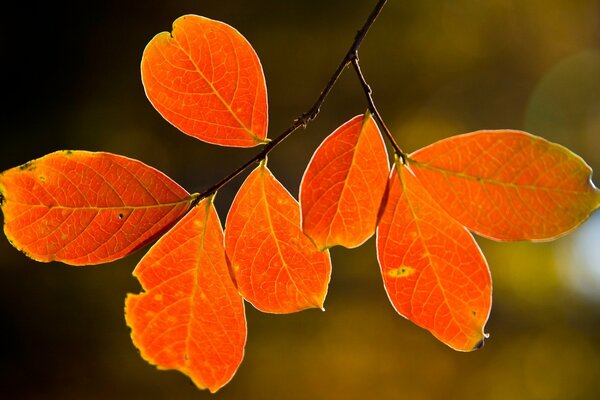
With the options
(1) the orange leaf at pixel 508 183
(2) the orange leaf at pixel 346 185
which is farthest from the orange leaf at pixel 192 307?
(1) the orange leaf at pixel 508 183

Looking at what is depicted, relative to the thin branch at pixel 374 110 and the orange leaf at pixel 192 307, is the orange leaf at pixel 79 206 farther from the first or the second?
the thin branch at pixel 374 110

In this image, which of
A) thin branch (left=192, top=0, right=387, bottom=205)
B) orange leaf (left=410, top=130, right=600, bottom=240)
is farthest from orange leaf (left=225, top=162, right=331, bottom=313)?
orange leaf (left=410, top=130, right=600, bottom=240)

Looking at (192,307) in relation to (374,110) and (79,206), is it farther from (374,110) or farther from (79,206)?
(374,110)

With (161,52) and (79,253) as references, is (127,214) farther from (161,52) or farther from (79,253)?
(161,52)

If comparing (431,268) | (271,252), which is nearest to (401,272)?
(431,268)

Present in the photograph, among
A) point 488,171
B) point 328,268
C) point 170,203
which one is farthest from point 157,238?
point 488,171
